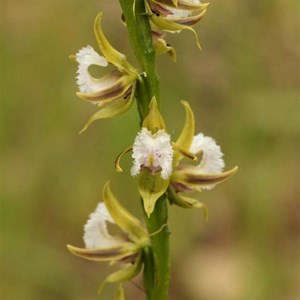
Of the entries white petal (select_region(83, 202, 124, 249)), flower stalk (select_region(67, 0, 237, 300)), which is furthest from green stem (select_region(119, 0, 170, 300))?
white petal (select_region(83, 202, 124, 249))

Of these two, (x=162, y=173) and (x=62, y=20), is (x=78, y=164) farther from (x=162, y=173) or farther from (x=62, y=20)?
(x=162, y=173)

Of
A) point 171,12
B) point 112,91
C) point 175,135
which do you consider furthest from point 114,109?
point 175,135

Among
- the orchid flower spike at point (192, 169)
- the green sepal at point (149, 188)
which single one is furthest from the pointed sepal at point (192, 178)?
the green sepal at point (149, 188)

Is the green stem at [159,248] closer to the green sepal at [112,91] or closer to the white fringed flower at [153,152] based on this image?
the white fringed flower at [153,152]

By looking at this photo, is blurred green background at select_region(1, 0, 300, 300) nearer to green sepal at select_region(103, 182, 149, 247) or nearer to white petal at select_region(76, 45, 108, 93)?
green sepal at select_region(103, 182, 149, 247)

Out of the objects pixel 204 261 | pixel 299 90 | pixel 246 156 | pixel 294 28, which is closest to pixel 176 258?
pixel 204 261

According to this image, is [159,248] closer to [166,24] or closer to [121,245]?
[121,245]

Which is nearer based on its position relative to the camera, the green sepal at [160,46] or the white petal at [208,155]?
the green sepal at [160,46]
